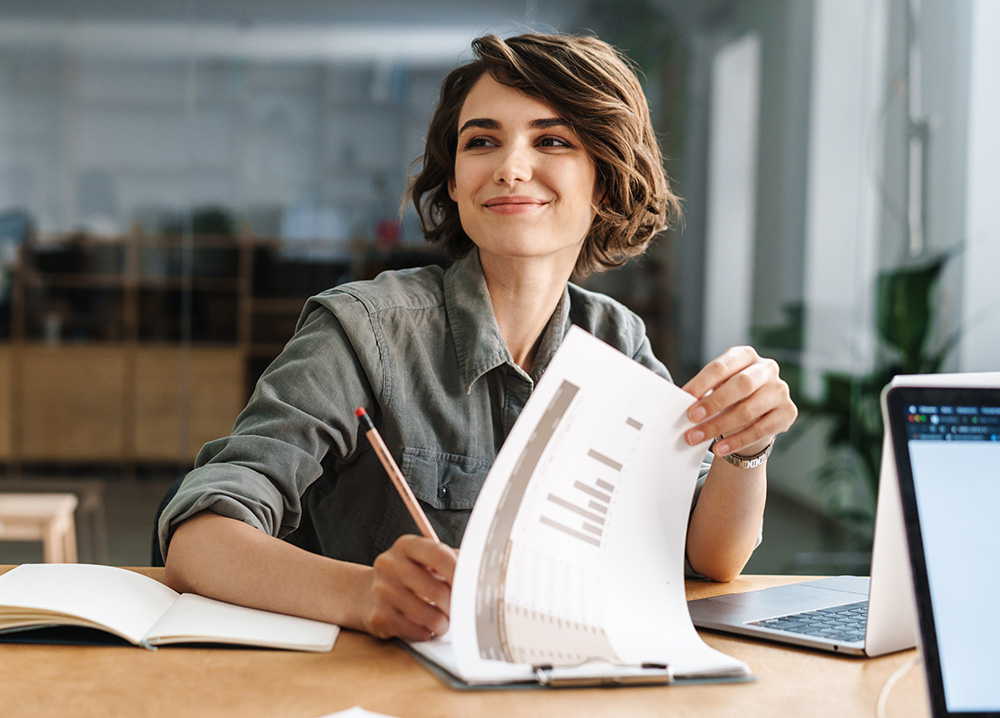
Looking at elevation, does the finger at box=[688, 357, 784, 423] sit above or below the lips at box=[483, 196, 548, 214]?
below

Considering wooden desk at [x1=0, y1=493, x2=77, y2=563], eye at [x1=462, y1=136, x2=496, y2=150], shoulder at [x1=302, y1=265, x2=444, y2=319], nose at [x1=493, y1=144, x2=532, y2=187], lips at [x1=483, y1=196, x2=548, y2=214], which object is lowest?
wooden desk at [x1=0, y1=493, x2=77, y2=563]

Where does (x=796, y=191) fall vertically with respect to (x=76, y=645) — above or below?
above

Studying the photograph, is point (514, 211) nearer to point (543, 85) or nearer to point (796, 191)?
point (543, 85)

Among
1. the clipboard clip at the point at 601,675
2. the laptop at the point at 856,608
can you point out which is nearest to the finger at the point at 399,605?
the clipboard clip at the point at 601,675

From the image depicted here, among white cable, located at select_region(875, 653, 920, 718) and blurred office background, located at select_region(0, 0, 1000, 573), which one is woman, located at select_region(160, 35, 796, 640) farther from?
blurred office background, located at select_region(0, 0, 1000, 573)

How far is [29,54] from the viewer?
3258mm

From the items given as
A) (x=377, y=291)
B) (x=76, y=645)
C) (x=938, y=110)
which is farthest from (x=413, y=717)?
(x=938, y=110)

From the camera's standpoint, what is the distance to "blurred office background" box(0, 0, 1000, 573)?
3221 millimetres

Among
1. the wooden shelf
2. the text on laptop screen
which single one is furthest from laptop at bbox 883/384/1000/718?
the wooden shelf

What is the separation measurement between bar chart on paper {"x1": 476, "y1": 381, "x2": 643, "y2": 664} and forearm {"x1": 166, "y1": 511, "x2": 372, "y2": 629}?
0.16 meters

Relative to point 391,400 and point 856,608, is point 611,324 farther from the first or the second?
point 856,608

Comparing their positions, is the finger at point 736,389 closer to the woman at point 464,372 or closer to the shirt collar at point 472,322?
the woman at point 464,372

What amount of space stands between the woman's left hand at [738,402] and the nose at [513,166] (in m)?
0.43

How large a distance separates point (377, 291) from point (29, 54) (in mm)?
2707
